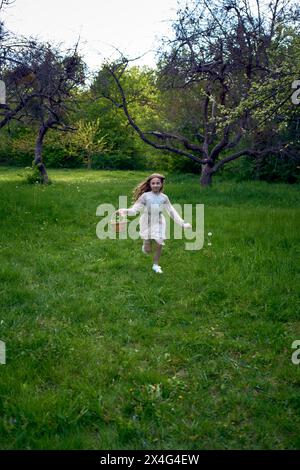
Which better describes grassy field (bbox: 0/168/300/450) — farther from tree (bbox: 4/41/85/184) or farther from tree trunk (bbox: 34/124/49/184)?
tree trunk (bbox: 34/124/49/184)

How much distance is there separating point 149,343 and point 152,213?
3.11 metres

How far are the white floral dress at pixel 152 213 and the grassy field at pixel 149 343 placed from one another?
70 centimetres

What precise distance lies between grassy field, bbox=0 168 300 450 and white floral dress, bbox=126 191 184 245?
2.28ft

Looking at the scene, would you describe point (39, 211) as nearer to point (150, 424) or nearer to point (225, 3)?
point (150, 424)

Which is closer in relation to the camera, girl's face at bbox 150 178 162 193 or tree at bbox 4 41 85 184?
girl's face at bbox 150 178 162 193

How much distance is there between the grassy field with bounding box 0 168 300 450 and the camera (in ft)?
10.7

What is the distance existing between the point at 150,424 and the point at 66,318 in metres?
2.31

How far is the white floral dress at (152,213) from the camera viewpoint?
23.7 feet

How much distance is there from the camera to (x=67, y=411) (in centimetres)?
338

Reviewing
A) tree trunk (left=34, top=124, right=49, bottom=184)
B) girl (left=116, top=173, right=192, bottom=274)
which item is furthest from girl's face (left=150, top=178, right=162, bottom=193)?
tree trunk (left=34, top=124, right=49, bottom=184)

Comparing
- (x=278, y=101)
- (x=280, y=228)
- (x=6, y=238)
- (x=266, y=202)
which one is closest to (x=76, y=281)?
(x=6, y=238)

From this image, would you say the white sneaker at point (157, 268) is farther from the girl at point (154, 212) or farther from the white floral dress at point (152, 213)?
the white floral dress at point (152, 213)

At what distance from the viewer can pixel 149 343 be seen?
15.4 ft

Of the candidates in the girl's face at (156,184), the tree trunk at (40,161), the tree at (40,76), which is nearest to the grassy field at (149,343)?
the girl's face at (156,184)
